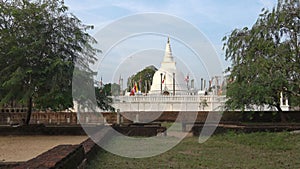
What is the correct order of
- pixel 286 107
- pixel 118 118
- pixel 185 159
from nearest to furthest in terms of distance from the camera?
pixel 185 159 → pixel 118 118 → pixel 286 107

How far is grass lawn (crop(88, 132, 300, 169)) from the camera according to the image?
1007cm

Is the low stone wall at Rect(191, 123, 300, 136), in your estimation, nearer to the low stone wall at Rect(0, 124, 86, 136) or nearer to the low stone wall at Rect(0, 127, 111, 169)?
the low stone wall at Rect(0, 124, 86, 136)

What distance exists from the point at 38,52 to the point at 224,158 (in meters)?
12.8

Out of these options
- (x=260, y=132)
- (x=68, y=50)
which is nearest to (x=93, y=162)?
(x=260, y=132)

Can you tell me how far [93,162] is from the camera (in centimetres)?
1034

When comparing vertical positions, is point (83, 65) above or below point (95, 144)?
above

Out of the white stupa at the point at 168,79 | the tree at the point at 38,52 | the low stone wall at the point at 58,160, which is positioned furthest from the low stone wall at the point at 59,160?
the white stupa at the point at 168,79

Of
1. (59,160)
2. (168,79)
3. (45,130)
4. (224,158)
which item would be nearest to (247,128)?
(224,158)

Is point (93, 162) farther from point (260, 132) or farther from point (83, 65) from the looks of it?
point (83, 65)

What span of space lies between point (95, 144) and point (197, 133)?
384 inches

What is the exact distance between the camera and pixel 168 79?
50.1 meters

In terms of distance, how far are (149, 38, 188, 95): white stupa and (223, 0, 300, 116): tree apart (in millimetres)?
24053

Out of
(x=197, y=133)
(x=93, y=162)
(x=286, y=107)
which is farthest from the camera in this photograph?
(x=286, y=107)

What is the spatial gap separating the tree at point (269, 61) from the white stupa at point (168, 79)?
24.1 m
